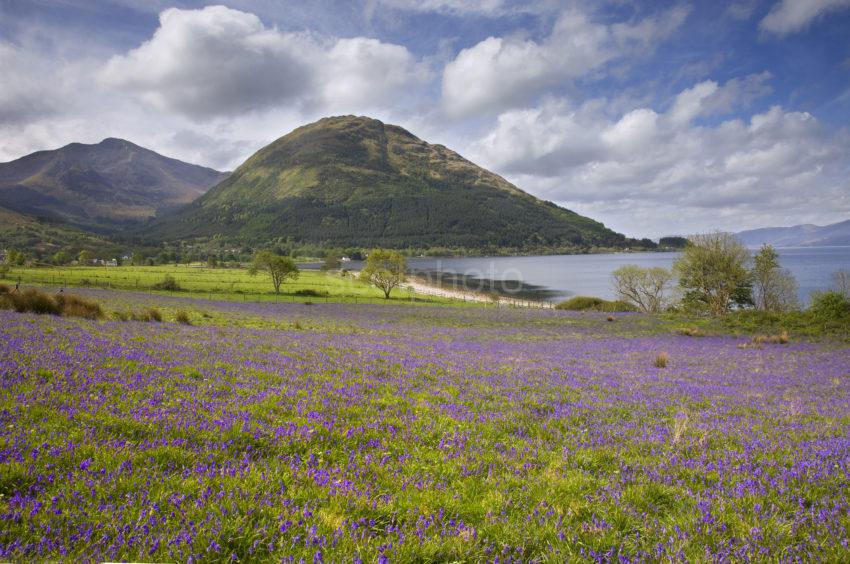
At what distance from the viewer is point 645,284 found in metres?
75.4

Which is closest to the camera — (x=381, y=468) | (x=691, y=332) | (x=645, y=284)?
(x=381, y=468)

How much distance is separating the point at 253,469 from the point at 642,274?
83094 mm

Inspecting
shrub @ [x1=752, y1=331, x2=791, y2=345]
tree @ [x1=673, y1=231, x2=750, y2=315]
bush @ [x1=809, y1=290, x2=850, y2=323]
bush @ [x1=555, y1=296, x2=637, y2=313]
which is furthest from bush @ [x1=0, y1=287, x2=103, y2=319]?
bush @ [x1=555, y1=296, x2=637, y2=313]

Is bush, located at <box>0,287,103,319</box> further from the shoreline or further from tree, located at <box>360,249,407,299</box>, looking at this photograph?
tree, located at <box>360,249,407,299</box>

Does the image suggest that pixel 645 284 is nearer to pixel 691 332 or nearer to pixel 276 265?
pixel 691 332

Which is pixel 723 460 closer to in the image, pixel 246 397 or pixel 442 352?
pixel 246 397

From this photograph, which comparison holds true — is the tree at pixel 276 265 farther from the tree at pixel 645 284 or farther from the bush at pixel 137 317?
the tree at pixel 645 284

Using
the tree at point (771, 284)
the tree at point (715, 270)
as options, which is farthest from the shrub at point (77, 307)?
the tree at point (771, 284)

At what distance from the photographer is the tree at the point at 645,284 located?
7400cm

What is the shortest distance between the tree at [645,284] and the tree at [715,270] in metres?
15.7

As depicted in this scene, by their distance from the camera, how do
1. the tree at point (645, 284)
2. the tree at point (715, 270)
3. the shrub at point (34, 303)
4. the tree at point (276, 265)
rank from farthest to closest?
the tree at point (276, 265) → the tree at point (645, 284) → the tree at point (715, 270) → the shrub at point (34, 303)

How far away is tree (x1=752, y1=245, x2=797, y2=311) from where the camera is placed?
5504cm

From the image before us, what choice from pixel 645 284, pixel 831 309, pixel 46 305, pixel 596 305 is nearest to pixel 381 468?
pixel 46 305

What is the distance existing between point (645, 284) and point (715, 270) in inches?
801
